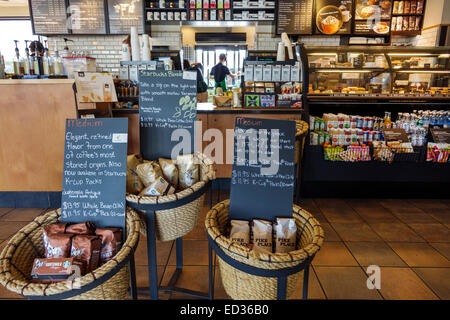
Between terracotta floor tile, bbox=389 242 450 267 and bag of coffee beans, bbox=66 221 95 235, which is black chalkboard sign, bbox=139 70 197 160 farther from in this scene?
terracotta floor tile, bbox=389 242 450 267

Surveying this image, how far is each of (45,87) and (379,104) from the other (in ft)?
12.2

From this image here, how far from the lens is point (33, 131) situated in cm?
306

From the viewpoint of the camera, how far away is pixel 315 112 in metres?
3.83

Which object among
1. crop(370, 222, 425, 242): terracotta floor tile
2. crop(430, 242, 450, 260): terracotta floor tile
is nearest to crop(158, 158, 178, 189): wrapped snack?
crop(370, 222, 425, 242): terracotta floor tile

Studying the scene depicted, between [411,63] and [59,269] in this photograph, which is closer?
[59,269]

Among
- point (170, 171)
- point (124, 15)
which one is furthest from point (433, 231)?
point (124, 15)

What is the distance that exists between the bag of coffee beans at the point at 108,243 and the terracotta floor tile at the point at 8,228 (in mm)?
1880

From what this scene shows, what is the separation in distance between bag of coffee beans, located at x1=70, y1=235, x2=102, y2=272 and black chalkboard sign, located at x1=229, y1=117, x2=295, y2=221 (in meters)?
0.73

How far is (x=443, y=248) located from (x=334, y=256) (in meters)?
0.97

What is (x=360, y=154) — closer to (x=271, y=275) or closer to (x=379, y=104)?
(x=379, y=104)

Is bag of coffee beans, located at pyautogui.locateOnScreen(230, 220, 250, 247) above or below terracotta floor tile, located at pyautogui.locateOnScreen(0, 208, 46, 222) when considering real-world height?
above

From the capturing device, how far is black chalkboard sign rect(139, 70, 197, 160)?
6.30 feet

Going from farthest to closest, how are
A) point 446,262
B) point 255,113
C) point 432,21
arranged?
1. point 432,21
2. point 255,113
3. point 446,262

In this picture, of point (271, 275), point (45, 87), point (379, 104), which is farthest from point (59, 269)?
point (379, 104)
